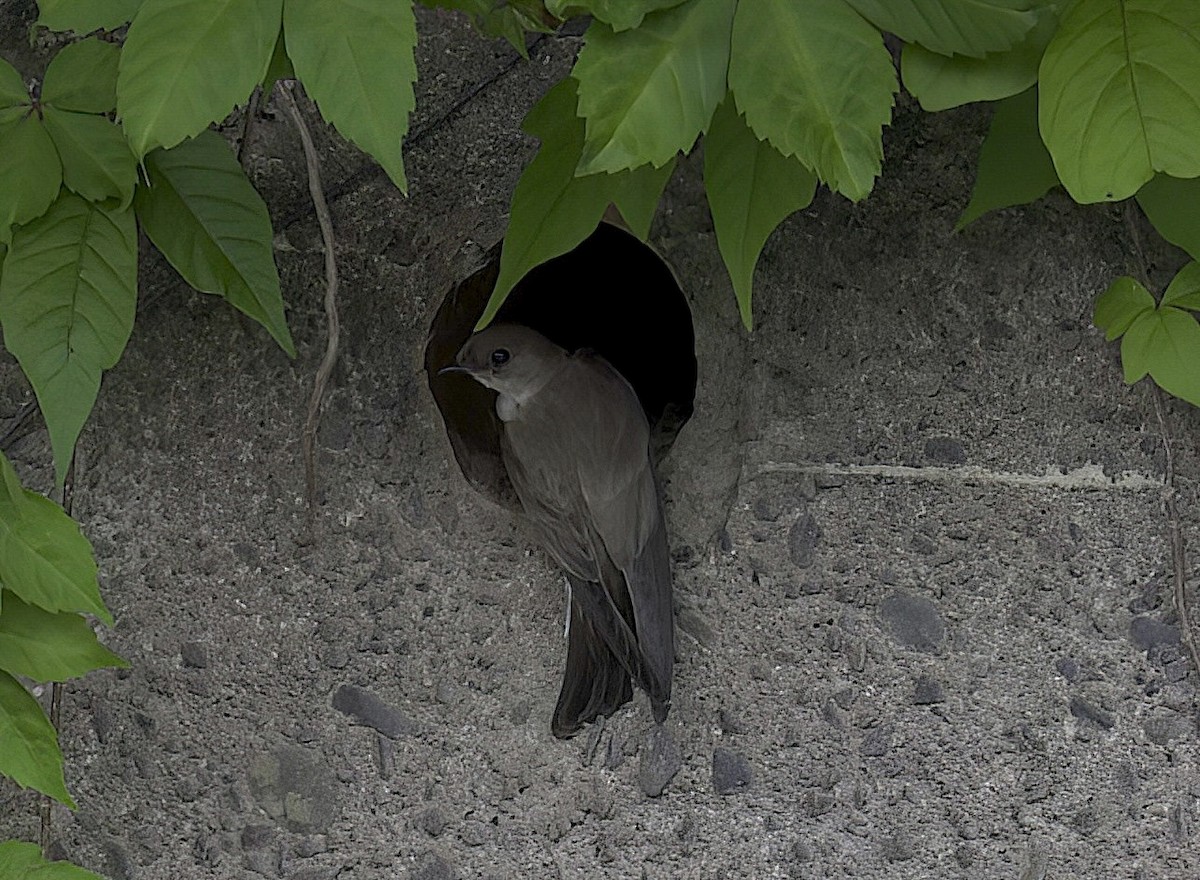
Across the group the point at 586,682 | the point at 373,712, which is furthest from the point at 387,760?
the point at 586,682

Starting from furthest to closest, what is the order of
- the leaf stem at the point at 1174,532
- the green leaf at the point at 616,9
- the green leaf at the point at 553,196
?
the leaf stem at the point at 1174,532 → the green leaf at the point at 553,196 → the green leaf at the point at 616,9

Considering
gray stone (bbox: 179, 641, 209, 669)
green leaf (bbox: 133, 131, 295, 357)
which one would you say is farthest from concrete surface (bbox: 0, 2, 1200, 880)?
green leaf (bbox: 133, 131, 295, 357)

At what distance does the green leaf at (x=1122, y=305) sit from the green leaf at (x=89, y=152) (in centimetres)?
52

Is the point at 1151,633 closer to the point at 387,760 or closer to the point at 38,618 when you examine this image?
the point at 387,760

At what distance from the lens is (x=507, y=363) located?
86 centimetres

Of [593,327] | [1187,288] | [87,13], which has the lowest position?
[593,327]

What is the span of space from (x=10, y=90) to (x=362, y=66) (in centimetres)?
25

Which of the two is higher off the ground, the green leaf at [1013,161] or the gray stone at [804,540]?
the green leaf at [1013,161]

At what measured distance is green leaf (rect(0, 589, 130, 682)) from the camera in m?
0.71

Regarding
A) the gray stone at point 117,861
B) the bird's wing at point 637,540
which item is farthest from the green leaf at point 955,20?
the gray stone at point 117,861

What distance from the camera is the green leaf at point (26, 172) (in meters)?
0.65

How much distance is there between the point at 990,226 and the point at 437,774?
0.47 m

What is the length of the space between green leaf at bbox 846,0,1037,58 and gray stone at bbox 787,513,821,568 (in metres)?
0.32

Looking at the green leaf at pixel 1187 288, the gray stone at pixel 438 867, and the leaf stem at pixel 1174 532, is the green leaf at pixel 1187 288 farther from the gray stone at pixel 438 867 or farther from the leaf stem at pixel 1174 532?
the gray stone at pixel 438 867
